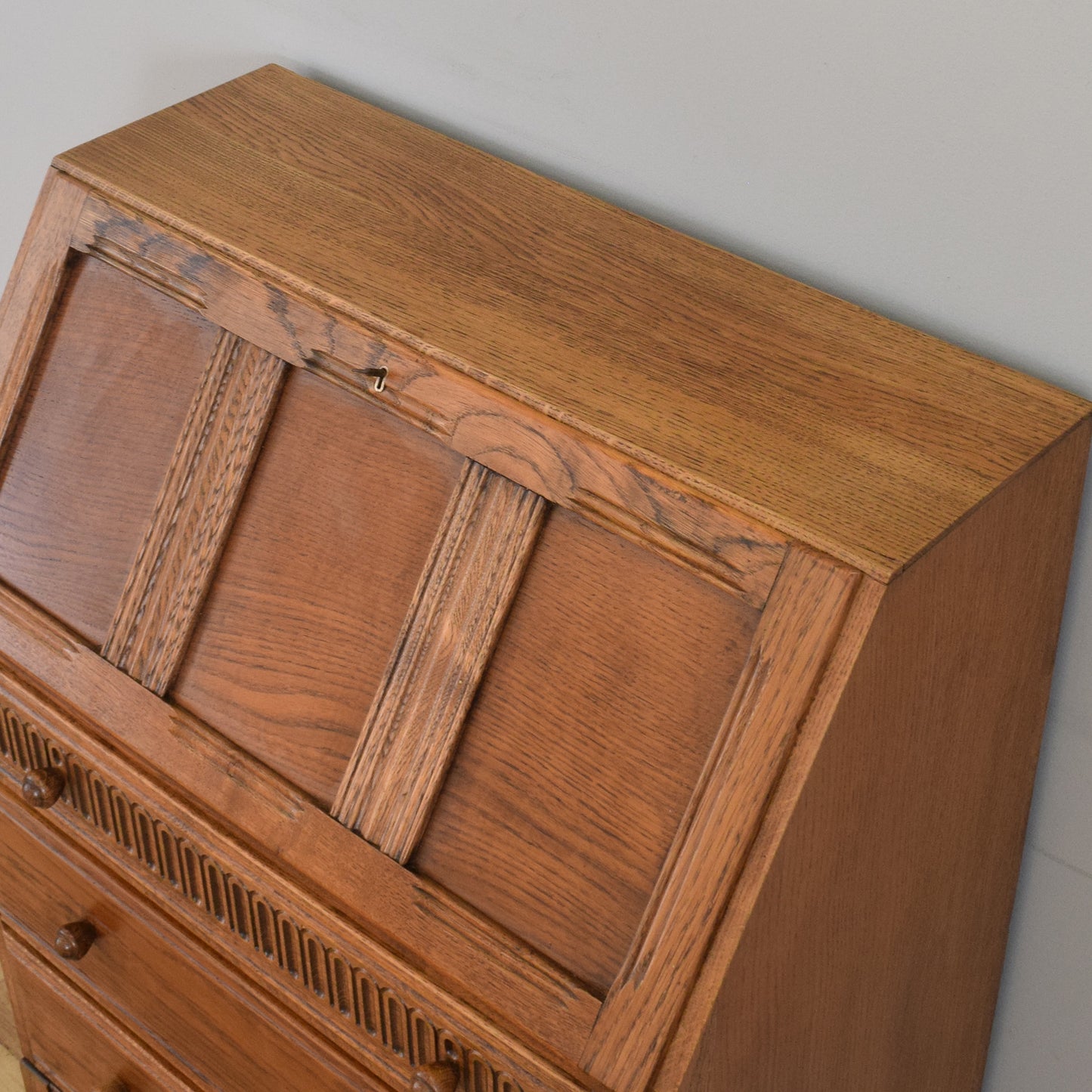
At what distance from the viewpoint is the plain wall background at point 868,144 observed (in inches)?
43.3

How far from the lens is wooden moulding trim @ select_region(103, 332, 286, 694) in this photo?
1.19 metres

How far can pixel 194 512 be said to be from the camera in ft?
3.99

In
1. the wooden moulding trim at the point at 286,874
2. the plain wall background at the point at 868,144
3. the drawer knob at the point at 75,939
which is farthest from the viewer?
the drawer knob at the point at 75,939

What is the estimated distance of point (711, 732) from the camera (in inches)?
37.3

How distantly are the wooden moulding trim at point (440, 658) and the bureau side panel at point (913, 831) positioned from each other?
32 cm

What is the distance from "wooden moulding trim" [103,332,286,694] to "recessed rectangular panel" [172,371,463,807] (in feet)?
0.05

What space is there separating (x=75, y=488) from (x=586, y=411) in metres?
0.64

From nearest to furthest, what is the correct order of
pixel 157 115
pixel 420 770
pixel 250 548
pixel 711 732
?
pixel 711 732, pixel 420 770, pixel 250 548, pixel 157 115

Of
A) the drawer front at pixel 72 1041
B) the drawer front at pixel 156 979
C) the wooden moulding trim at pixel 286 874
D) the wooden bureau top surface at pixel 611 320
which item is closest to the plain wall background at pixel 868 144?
the wooden bureau top surface at pixel 611 320

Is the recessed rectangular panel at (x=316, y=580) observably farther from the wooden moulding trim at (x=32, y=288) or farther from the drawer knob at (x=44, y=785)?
the wooden moulding trim at (x=32, y=288)

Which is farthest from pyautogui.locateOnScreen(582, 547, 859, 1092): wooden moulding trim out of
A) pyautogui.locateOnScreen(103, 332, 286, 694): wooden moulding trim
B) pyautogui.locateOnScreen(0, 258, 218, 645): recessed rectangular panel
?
pyautogui.locateOnScreen(0, 258, 218, 645): recessed rectangular panel

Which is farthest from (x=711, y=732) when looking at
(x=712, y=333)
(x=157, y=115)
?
(x=157, y=115)

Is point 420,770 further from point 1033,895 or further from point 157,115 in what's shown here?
point 157,115

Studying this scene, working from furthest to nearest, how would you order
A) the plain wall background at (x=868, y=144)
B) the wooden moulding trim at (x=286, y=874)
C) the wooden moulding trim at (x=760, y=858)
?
the plain wall background at (x=868, y=144) → the wooden moulding trim at (x=286, y=874) → the wooden moulding trim at (x=760, y=858)
